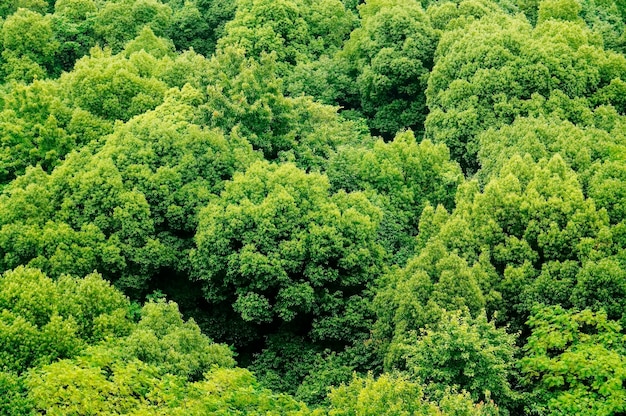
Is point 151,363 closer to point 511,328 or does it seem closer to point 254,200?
point 254,200

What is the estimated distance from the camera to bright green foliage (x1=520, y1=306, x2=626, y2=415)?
59.2 feet

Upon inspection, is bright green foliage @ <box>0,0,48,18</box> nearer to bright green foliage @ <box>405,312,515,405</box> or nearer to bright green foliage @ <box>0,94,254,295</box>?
bright green foliage @ <box>0,94,254,295</box>

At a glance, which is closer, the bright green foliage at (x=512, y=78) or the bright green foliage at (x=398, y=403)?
the bright green foliage at (x=398, y=403)

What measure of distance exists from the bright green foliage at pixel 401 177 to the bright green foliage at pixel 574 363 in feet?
29.0

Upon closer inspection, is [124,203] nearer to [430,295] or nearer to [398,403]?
[430,295]

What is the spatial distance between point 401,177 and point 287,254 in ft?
24.3

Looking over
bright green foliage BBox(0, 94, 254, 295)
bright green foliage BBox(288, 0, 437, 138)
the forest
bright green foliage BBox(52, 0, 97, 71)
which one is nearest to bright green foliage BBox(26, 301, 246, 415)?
the forest

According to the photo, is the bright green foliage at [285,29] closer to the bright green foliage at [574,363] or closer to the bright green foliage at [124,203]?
the bright green foliage at [124,203]

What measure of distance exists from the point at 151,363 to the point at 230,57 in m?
15.3

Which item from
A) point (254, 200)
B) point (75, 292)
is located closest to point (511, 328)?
point (254, 200)

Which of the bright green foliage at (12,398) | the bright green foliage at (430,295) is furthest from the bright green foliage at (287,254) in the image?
the bright green foliage at (12,398)

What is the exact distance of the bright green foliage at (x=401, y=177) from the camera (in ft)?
93.9

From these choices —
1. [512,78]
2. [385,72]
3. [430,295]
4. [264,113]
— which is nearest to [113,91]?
[264,113]

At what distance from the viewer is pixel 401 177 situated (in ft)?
95.1
